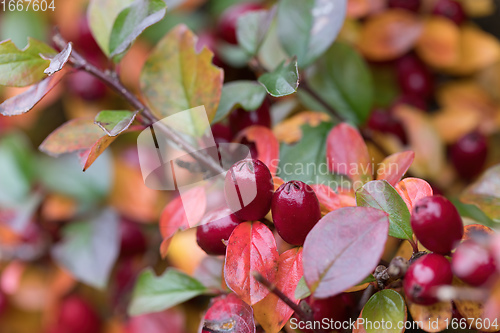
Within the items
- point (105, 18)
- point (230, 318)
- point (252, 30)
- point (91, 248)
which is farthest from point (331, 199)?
point (91, 248)

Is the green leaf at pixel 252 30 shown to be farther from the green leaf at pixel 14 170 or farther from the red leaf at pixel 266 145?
the green leaf at pixel 14 170

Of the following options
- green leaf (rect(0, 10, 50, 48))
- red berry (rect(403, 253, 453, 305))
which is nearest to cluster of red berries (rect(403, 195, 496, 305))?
red berry (rect(403, 253, 453, 305))

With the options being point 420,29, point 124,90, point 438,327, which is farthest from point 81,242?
point 420,29

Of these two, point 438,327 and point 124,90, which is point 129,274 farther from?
point 438,327

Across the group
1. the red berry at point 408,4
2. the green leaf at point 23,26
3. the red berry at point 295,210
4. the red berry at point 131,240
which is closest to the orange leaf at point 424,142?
the red berry at point 408,4

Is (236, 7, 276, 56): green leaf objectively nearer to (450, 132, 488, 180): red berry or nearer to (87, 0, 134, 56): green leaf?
(87, 0, 134, 56): green leaf

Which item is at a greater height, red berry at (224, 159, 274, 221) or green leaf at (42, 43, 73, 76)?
green leaf at (42, 43, 73, 76)
